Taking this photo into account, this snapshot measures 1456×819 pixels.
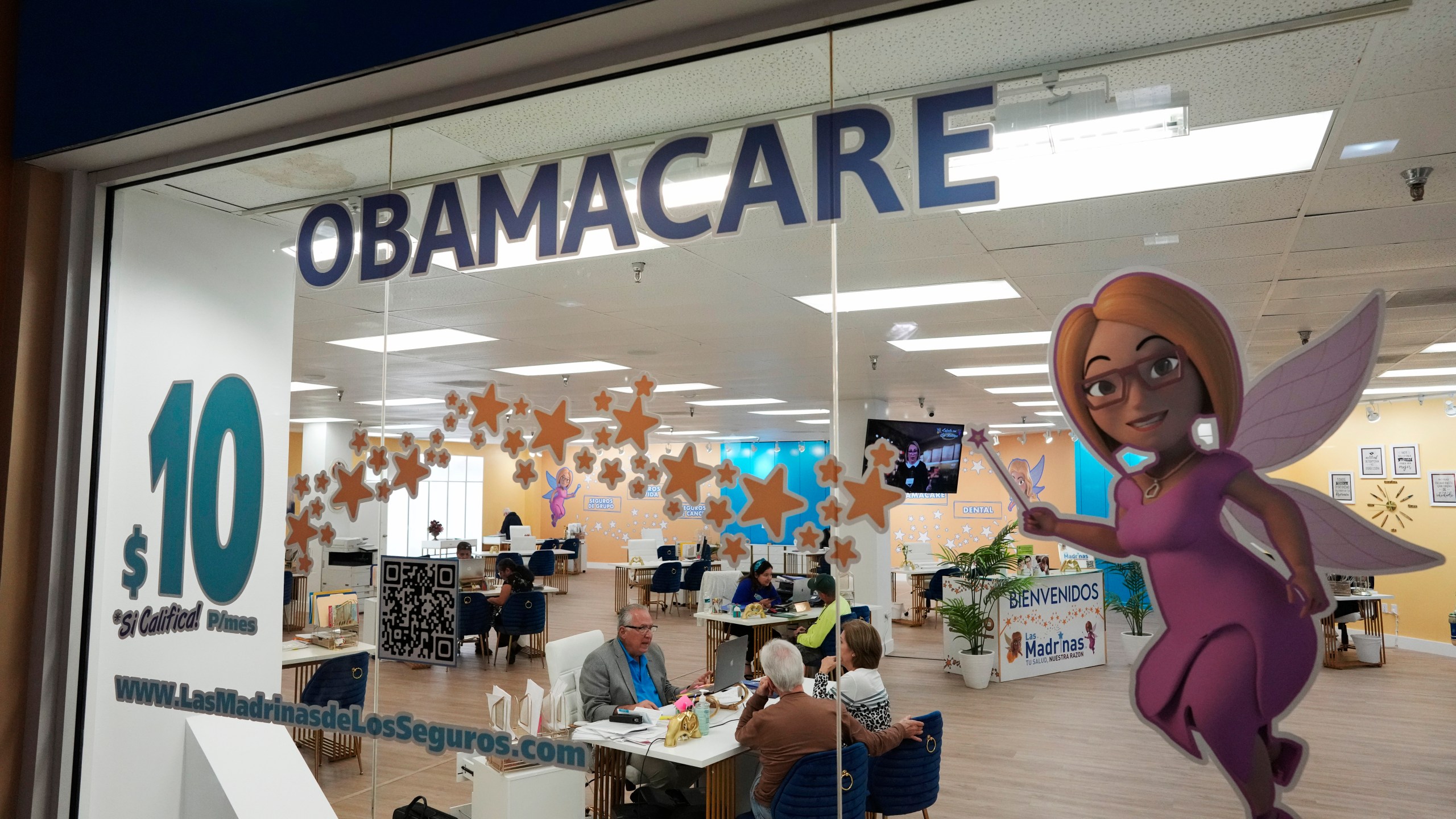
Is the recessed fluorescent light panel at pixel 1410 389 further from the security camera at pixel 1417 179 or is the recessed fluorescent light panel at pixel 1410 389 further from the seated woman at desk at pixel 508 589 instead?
the seated woman at desk at pixel 508 589

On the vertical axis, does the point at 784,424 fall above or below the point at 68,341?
below

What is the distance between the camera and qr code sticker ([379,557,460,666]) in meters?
2.91

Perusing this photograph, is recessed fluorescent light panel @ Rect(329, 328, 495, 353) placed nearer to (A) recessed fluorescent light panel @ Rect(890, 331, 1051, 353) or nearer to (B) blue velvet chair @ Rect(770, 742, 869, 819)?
(A) recessed fluorescent light panel @ Rect(890, 331, 1051, 353)

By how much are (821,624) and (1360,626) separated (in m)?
1.41

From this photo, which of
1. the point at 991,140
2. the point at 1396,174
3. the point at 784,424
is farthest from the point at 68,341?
the point at 1396,174

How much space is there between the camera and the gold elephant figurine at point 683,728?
11.4 ft

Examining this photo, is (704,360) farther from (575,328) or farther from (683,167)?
(683,167)

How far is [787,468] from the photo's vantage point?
7.45 ft

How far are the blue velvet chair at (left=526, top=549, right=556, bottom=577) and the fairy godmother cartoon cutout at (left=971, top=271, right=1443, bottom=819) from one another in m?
2.71

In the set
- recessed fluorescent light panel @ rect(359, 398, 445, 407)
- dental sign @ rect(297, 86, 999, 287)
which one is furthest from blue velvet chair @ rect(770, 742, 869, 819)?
recessed fluorescent light panel @ rect(359, 398, 445, 407)

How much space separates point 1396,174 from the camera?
2113mm

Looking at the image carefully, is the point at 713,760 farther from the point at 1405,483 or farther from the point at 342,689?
the point at 1405,483

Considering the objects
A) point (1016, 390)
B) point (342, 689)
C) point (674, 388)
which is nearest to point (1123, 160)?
point (1016, 390)

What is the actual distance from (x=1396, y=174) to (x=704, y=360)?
247 cm
